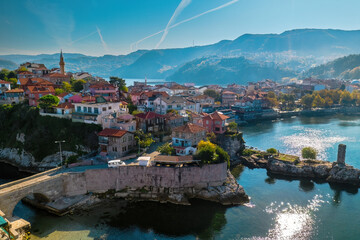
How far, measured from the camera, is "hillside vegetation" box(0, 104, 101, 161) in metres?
41.3

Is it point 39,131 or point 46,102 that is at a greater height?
point 46,102

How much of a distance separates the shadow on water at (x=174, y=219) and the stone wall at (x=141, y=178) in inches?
106

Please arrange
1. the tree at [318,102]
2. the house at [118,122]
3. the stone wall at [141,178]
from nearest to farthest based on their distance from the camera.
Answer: the stone wall at [141,178]
the house at [118,122]
the tree at [318,102]

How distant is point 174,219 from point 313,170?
80.1ft

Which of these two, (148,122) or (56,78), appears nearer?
(148,122)

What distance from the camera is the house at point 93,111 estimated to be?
140 ft

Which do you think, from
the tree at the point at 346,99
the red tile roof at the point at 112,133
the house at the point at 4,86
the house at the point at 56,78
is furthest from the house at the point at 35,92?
the tree at the point at 346,99

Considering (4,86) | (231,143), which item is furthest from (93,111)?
(4,86)

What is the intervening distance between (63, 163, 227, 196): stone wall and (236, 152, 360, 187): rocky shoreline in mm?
14529

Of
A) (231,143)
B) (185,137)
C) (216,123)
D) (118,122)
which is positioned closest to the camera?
(185,137)

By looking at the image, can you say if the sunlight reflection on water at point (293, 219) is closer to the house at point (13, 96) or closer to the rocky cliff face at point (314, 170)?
the rocky cliff face at point (314, 170)

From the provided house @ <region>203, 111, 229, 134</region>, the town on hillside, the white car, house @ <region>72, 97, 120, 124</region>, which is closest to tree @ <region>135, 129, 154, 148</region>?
the town on hillside

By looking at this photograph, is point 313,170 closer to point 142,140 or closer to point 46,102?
point 142,140

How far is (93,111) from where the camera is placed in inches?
1714
